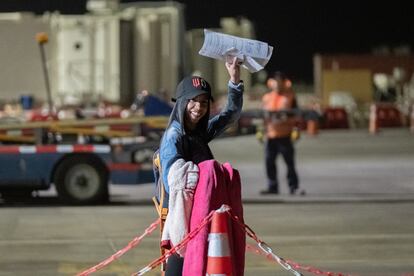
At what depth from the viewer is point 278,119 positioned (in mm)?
16797

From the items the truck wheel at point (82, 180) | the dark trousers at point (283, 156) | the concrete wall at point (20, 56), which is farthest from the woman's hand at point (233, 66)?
the concrete wall at point (20, 56)

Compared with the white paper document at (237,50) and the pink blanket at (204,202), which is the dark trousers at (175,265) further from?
the white paper document at (237,50)

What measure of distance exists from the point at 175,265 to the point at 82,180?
29.8ft

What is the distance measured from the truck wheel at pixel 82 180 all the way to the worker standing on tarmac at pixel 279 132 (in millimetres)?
2827

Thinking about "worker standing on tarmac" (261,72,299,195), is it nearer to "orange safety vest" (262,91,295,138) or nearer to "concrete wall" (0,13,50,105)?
"orange safety vest" (262,91,295,138)

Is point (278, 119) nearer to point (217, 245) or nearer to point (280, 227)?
point (280, 227)

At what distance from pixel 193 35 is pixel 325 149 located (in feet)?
21.3

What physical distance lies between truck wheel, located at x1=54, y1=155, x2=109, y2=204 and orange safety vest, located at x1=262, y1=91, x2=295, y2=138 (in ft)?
9.33

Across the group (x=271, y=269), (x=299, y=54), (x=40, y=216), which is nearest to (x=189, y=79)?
(x=271, y=269)

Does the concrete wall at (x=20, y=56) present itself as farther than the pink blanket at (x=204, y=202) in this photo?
Yes

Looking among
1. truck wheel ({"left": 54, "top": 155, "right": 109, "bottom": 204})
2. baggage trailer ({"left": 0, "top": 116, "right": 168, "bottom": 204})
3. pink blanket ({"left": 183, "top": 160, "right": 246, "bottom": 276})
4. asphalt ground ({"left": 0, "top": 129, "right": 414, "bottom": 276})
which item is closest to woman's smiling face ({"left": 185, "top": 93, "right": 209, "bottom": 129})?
pink blanket ({"left": 183, "top": 160, "right": 246, "bottom": 276})

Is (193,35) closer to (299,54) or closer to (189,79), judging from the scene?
(189,79)

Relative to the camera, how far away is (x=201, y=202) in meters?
6.13

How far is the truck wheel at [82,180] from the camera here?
49.9ft
